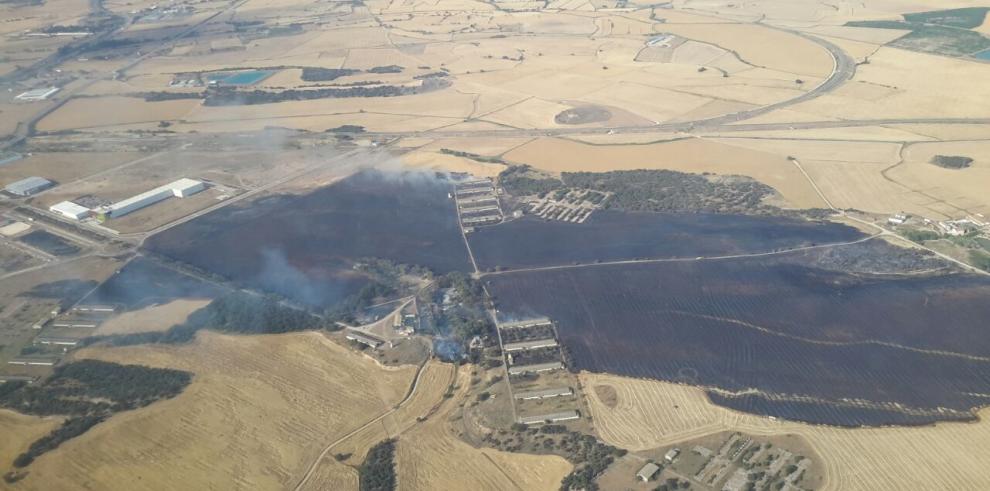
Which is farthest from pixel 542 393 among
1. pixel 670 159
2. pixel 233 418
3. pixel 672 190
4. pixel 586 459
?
pixel 670 159

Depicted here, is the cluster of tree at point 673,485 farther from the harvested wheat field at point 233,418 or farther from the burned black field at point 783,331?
the harvested wheat field at point 233,418

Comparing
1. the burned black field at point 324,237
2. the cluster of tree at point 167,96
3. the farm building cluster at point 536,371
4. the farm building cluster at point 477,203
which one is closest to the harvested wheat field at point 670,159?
the farm building cluster at point 477,203

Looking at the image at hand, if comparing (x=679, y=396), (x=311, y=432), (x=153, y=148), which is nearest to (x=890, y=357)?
(x=679, y=396)

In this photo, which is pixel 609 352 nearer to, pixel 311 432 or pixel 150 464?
pixel 311 432

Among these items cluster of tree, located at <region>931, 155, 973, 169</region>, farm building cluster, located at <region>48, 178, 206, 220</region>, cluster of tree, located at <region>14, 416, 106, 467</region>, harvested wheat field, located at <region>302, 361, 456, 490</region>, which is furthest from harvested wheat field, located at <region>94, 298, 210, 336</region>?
cluster of tree, located at <region>931, 155, 973, 169</region>

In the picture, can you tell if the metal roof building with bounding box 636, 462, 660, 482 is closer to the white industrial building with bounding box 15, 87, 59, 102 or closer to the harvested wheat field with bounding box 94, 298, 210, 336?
the harvested wheat field with bounding box 94, 298, 210, 336

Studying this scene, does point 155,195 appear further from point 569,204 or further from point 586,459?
point 586,459
